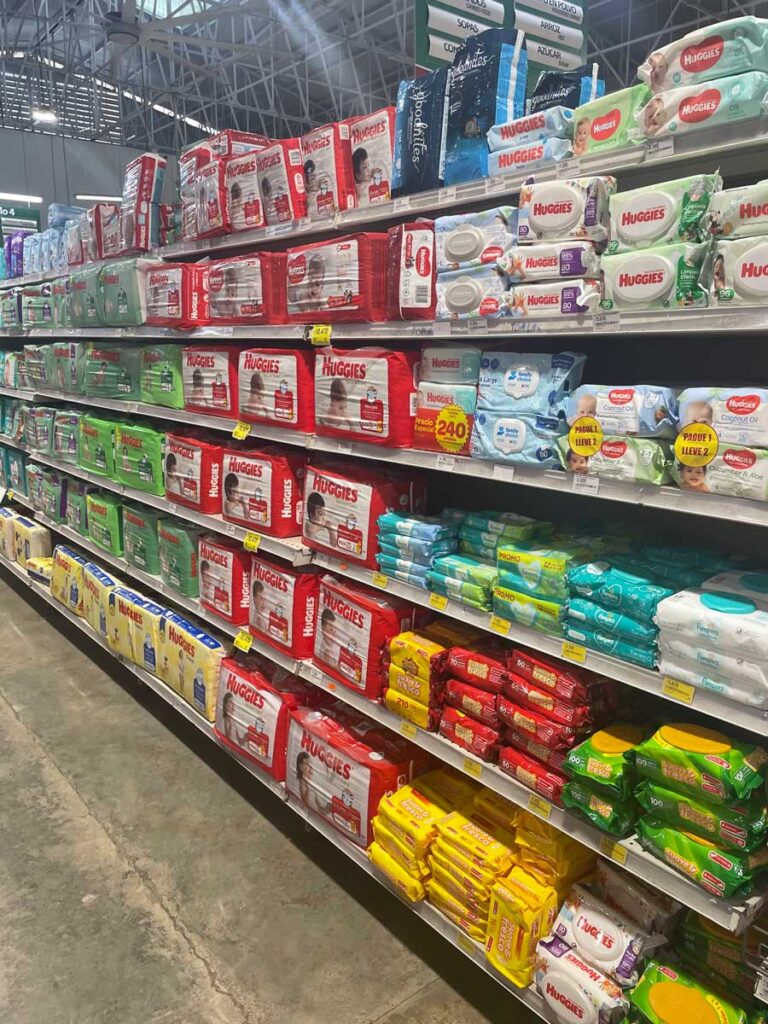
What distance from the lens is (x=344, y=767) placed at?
8.54 ft

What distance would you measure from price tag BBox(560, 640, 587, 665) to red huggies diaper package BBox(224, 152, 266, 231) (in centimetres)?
200

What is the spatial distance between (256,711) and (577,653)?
1553 millimetres

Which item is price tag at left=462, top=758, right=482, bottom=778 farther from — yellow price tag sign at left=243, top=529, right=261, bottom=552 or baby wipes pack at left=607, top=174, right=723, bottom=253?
baby wipes pack at left=607, top=174, right=723, bottom=253

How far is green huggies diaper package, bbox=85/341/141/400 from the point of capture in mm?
3875

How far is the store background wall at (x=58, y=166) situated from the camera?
492 inches

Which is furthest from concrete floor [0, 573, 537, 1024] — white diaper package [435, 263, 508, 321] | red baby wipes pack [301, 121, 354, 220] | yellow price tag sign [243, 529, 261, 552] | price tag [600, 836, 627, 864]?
red baby wipes pack [301, 121, 354, 220]

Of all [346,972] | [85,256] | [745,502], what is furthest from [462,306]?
[85,256]

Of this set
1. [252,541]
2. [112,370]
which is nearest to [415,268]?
[252,541]

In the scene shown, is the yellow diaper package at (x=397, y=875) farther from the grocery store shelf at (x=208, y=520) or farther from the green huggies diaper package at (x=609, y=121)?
the green huggies diaper package at (x=609, y=121)

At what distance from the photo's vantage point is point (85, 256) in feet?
14.3

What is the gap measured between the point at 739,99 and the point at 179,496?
273 cm

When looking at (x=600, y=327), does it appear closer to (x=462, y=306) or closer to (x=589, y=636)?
(x=462, y=306)

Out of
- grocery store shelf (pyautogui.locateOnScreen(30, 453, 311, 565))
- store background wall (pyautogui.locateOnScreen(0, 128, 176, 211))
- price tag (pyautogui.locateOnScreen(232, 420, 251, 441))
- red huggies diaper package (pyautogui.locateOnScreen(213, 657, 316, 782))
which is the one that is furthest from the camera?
store background wall (pyautogui.locateOnScreen(0, 128, 176, 211))

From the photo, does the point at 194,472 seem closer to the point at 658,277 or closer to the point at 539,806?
the point at 539,806
